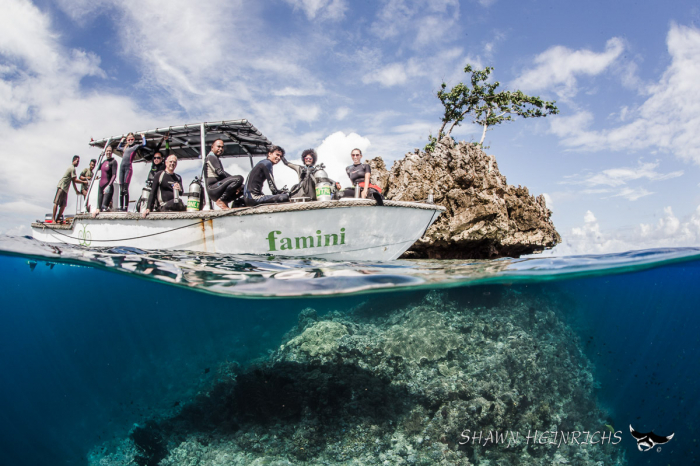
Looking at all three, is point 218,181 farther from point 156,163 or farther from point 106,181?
point 106,181

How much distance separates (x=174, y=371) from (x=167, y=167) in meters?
6.13

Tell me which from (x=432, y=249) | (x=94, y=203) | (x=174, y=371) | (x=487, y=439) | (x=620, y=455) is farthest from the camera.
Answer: (x=432, y=249)

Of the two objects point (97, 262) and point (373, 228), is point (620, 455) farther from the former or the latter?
point (97, 262)

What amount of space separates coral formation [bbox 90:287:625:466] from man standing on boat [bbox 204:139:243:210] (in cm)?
335

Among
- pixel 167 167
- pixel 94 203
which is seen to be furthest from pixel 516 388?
pixel 94 203

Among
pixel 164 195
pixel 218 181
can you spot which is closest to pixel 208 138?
pixel 164 195

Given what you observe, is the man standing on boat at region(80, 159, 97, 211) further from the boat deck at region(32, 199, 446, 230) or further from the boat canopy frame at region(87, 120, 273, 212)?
the boat deck at region(32, 199, 446, 230)

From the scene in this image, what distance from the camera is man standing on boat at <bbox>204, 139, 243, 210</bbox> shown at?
6.93m

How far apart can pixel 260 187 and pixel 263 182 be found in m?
0.13

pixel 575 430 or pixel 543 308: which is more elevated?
pixel 543 308

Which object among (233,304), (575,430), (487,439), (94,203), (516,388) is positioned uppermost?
(94,203)

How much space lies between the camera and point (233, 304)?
7.41 m

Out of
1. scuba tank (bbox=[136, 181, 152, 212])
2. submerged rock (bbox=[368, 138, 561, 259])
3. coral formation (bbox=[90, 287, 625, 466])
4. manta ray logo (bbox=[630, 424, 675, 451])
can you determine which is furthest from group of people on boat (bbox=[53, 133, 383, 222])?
submerged rock (bbox=[368, 138, 561, 259])

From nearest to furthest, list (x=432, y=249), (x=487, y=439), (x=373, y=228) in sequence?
1. (x=487, y=439)
2. (x=373, y=228)
3. (x=432, y=249)
